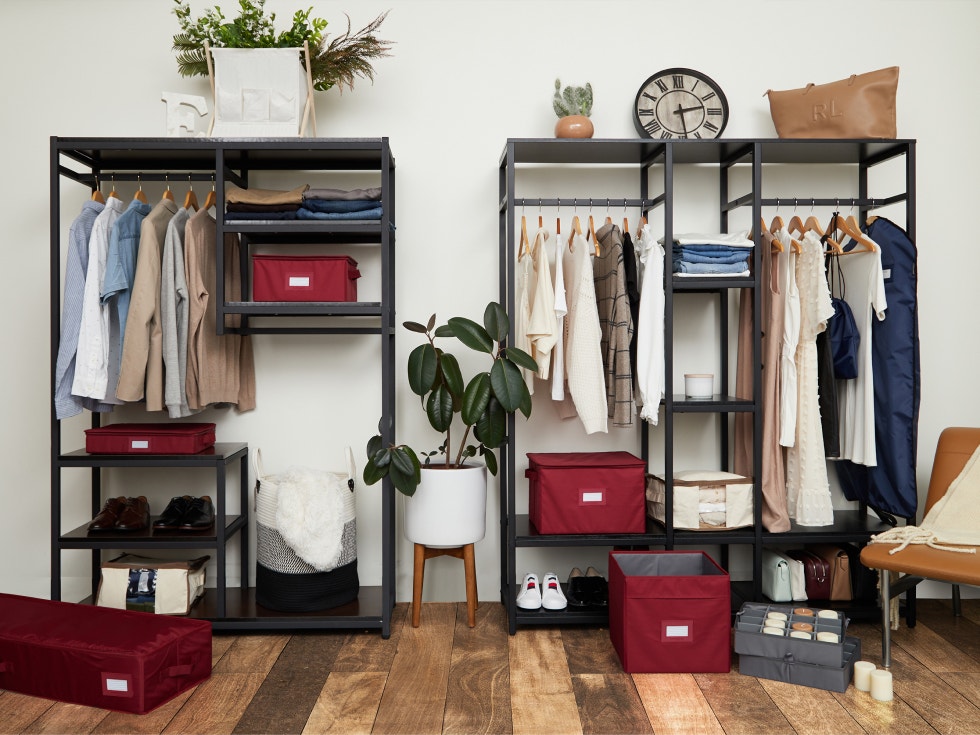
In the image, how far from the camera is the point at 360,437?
134 inches

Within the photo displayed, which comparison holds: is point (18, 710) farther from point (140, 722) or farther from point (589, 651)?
point (589, 651)

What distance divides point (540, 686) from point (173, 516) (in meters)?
1.57

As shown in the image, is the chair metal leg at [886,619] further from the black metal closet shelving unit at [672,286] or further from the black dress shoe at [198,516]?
the black dress shoe at [198,516]

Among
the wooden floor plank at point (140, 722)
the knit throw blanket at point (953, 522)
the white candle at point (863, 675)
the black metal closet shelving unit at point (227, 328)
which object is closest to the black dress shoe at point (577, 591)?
the black metal closet shelving unit at point (227, 328)

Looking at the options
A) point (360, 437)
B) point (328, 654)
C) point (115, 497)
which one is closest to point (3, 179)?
point (115, 497)

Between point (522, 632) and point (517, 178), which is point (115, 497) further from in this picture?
point (517, 178)

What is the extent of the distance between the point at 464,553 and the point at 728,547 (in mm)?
1205

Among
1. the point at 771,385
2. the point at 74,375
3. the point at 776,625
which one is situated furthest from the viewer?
the point at 771,385

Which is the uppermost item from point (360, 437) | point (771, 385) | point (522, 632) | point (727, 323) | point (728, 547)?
point (727, 323)

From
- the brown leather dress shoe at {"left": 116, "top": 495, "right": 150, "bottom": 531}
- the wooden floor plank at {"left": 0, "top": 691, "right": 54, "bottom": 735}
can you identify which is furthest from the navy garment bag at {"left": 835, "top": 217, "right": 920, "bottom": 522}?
the wooden floor plank at {"left": 0, "top": 691, "right": 54, "bottom": 735}

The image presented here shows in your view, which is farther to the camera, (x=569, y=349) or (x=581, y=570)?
(x=581, y=570)

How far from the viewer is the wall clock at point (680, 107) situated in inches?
128

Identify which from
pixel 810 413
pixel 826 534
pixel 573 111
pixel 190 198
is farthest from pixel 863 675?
pixel 190 198

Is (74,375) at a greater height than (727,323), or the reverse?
(727,323)
